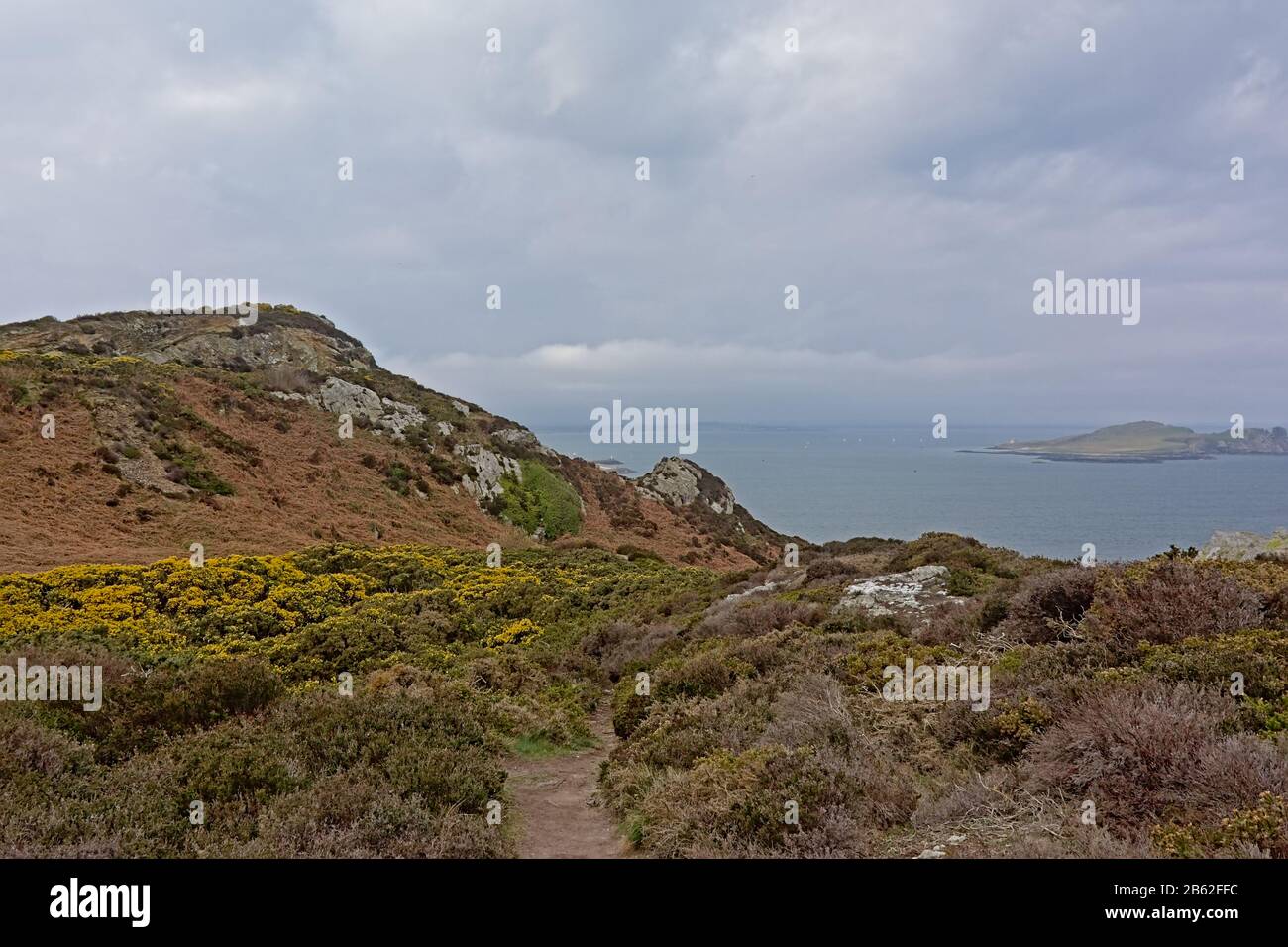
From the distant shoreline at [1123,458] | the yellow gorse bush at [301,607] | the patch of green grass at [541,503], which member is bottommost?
the yellow gorse bush at [301,607]

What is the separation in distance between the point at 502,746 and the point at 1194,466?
484 feet

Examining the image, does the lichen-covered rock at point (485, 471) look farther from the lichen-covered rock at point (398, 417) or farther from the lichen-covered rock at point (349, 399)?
the lichen-covered rock at point (349, 399)

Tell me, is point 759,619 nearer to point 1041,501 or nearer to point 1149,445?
point 1041,501

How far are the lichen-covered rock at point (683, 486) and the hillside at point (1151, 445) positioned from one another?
317 feet

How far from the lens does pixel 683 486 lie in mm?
53688

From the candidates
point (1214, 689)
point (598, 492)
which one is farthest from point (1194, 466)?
point (1214, 689)

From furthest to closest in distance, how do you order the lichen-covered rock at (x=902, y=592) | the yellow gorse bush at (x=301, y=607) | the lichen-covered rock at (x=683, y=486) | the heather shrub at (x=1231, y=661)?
1. the lichen-covered rock at (x=683, y=486)
2. the yellow gorse bush at (x=301, y=607)
3. the lichen-covered rock at (x=902, y=592)
4. the heather shrub at (x=1231, y=661)

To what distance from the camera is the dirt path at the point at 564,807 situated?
20.7 feet

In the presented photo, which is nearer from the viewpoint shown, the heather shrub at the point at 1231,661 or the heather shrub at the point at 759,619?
the heather shrub at the point at 1231,661

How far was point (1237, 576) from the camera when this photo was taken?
8117 mm

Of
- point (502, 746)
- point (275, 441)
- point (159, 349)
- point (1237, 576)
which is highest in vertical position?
point (159, 349)

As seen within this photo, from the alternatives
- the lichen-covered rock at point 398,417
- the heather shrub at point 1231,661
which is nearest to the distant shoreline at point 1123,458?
the lichen-covered rock at point 398,417

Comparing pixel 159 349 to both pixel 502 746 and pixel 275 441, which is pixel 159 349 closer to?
pixel 275 441
